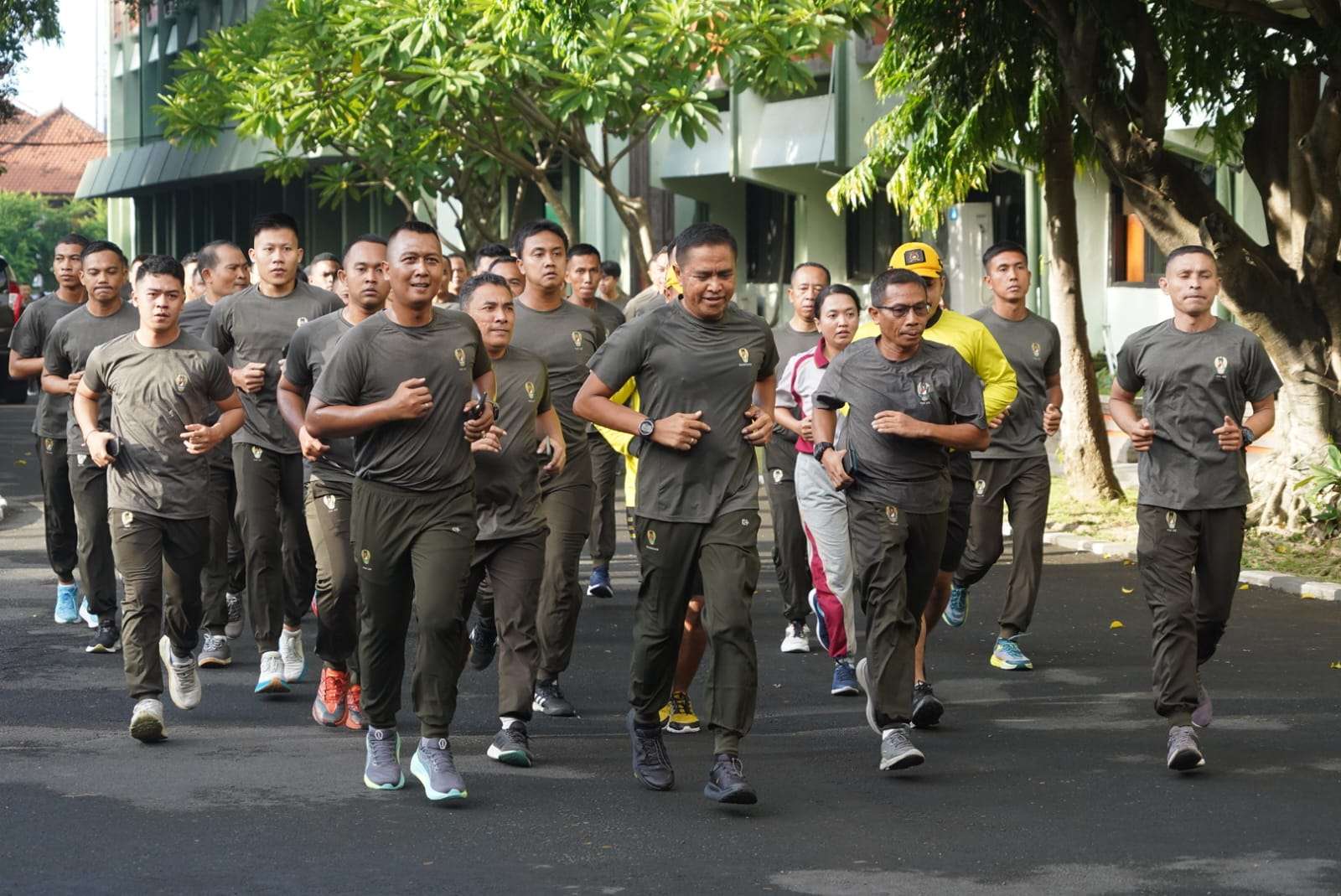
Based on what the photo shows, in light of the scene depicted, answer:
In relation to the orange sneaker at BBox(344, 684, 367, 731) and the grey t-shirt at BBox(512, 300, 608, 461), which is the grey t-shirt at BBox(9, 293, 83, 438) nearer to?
the grey t-shirt at BBox(512, 300, 608, 461)

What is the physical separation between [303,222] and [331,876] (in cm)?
4443

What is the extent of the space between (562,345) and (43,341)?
340cm

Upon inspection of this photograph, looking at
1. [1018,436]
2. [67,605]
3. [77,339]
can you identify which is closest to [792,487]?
[1018,436]

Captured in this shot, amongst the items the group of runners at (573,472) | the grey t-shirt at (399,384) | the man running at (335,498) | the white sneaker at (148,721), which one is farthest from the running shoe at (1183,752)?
the white sneaker at (148,721)

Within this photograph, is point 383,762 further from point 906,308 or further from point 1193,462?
point 1193,462

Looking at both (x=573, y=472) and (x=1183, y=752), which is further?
(x=573, y=472)

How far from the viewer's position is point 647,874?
6.30 meters

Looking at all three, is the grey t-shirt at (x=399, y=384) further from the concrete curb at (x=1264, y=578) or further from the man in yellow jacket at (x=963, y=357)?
the concrete curb at (x=1264, y=578)

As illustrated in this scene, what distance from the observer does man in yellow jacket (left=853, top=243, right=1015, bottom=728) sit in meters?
8.65

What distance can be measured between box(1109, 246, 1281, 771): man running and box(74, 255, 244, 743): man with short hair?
3680 millimetres

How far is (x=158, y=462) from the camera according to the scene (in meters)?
8.61

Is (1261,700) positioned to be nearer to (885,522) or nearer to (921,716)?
(921,716)

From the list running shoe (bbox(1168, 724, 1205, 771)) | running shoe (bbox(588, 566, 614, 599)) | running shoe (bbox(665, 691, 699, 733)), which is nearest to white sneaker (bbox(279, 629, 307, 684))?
running shoe (bbox(665, 691, 699, 733))

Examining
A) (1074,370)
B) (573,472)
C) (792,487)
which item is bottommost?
(792,487)
